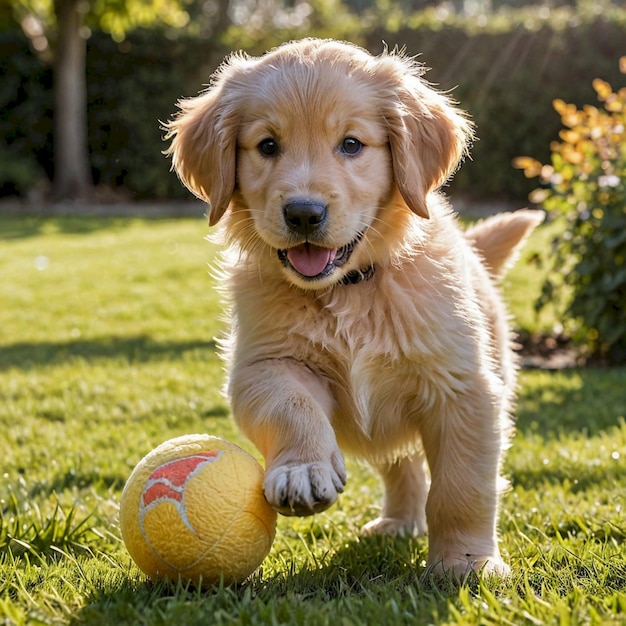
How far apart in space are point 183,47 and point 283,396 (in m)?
15.2

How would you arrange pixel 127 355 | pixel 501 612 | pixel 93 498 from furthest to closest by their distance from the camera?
pixel 127 355 < pixel 93 498 < pixel 501 612

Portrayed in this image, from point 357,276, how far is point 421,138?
1.77ft

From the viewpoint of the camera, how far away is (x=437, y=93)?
3.36 meters

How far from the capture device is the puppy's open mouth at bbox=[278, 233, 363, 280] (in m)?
2.87

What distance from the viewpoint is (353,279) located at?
302cm

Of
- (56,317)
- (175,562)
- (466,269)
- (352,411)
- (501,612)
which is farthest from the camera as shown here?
(56,317)

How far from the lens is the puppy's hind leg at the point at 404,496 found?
350 cm

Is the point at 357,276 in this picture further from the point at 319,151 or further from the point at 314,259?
the point at 319,151

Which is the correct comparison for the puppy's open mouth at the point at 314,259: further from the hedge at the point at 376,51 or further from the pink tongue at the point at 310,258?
the hedge at the point at 376,51

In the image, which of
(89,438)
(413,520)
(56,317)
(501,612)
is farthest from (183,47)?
(501,612)

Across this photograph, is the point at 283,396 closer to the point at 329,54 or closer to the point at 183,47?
the point at 329,54

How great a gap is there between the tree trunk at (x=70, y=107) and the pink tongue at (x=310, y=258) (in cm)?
1398

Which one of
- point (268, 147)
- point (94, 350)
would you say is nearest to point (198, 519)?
point (268, 147)

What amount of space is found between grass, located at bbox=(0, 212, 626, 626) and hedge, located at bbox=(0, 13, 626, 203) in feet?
23.0
